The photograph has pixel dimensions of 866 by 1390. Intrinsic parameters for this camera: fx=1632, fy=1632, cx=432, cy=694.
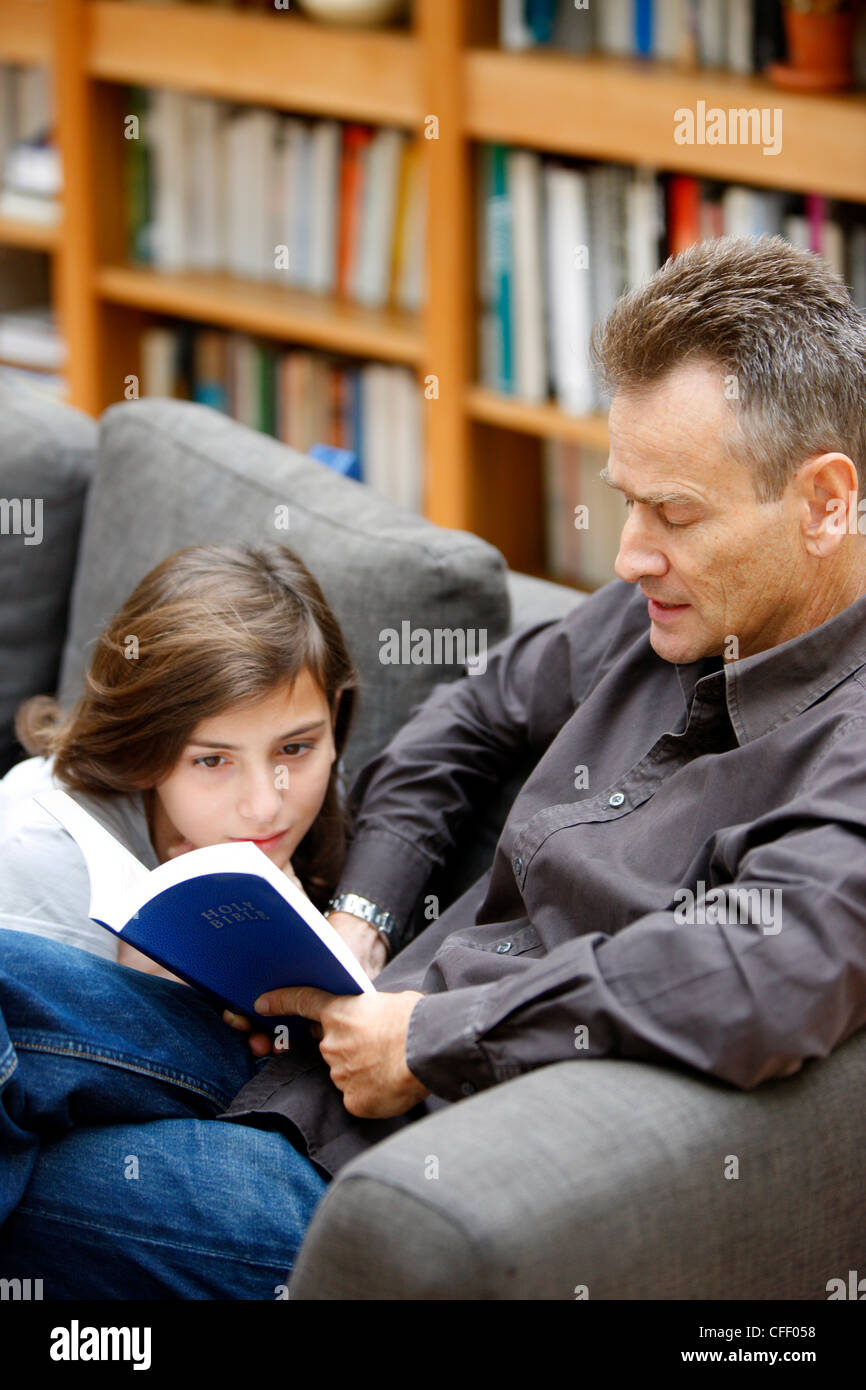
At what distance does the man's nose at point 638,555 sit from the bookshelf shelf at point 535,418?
1.27 meters

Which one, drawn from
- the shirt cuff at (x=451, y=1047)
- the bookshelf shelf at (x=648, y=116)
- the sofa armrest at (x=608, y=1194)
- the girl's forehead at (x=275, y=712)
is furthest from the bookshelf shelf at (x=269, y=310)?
the sofa armrest at (x=608, y=1194)

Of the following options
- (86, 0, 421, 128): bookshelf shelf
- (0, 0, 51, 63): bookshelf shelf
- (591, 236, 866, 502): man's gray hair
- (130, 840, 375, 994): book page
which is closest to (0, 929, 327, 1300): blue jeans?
(130, 840, 375, 994): book page

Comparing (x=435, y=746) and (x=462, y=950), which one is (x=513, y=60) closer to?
(x=435, y=746)

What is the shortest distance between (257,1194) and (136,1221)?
0.31 ft

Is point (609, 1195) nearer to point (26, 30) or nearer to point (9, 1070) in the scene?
point (9, 1070)

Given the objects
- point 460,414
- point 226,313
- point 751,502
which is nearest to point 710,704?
point 751,502

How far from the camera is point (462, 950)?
53.6 inches

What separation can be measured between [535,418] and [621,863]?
147 centimetres

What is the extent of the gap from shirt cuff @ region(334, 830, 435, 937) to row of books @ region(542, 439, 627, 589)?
4.15 feet

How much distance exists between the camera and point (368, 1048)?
1.26 metres

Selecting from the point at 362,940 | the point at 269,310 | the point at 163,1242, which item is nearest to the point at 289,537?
the point at 362,940

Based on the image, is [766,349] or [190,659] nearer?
[766,349]

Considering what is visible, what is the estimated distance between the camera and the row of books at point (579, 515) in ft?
9.16
